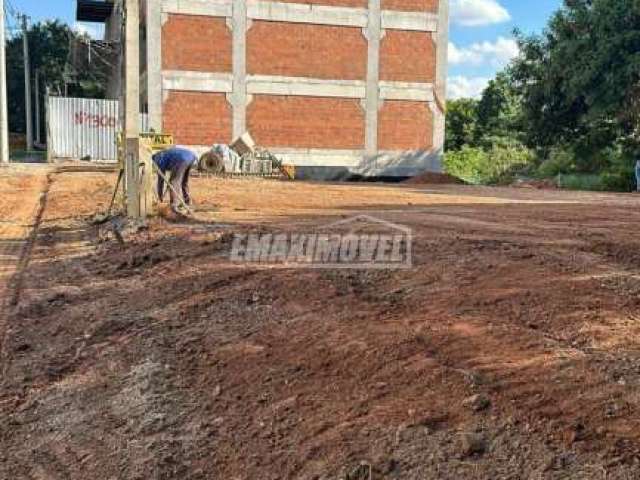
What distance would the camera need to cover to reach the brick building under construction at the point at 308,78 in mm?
25438

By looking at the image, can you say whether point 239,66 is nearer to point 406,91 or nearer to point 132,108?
point 406,91

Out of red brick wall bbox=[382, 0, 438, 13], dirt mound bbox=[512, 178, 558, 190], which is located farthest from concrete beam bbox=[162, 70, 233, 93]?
dirt mound bbox=[512, 178, 558, 190]

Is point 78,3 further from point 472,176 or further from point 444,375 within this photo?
point 444,375

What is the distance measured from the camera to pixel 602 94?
24.5 meters

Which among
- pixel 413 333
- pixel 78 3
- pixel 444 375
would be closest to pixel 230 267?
pixel 413 333

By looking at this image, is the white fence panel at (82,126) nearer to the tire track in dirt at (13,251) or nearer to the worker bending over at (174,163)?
the tire track in dirt at (13,251)

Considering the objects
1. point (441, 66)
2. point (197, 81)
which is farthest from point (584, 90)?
point (197, 81)

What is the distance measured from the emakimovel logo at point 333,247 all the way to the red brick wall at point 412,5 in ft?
68.3

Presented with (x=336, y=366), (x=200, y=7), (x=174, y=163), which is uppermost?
(x=200, y=7)

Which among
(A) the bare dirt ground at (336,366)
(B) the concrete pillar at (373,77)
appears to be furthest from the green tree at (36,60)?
(A) the bare dirt ground at (336,366)

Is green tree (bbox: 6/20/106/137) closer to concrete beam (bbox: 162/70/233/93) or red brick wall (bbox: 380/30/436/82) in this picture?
concrete beam (bbox: 162/70/233/93)

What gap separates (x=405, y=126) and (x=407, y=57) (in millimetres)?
2662

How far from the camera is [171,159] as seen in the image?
35.6 ft

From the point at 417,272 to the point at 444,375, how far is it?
2198mm
